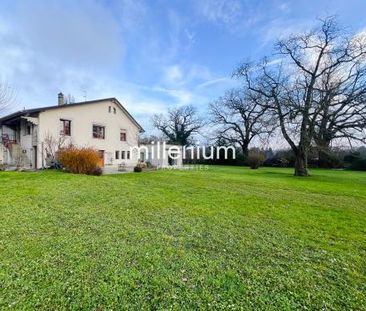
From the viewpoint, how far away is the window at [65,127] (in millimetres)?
21031

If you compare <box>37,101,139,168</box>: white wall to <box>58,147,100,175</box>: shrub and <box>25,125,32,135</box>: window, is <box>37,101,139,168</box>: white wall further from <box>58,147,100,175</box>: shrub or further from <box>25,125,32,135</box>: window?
<box>58,147,100,175</box>: shrub

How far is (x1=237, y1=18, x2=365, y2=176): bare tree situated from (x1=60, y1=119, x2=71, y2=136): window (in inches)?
692

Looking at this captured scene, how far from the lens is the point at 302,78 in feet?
68.6

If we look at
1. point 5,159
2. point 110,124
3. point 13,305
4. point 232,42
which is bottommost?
point 13,305

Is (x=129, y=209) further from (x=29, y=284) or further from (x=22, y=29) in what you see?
(x=22, y=29)

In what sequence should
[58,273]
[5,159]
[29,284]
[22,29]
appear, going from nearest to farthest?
[29,284]
[58,273]
[22,29]
[5,159]

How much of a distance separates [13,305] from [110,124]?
935 inches

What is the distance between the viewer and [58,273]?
3.01 m

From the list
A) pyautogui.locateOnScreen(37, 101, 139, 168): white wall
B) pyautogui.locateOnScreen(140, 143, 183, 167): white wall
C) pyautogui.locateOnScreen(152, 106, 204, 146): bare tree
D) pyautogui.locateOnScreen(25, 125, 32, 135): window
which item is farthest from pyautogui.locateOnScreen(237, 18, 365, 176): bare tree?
pyautogui.locateOnScreen(152, 106, 204, 146): bare tree

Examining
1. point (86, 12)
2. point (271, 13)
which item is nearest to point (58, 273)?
point (86, 12)

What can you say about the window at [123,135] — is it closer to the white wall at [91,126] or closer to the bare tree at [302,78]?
the white wall at [91,126]

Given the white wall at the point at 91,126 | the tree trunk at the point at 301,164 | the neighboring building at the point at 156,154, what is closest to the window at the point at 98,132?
the white wall at the point at 91,126

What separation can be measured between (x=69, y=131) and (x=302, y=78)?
21.4 m

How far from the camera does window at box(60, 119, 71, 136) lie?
21.0 meters
